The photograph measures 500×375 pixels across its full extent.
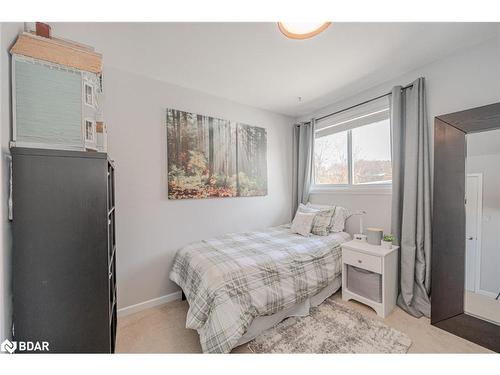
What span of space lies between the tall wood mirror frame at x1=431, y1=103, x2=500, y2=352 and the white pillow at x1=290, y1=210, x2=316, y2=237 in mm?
1191

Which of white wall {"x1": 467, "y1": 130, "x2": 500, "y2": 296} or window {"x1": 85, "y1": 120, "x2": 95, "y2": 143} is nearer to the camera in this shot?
window {"x1": 85, "y1": 120, "x2": 95, "y2": 143}

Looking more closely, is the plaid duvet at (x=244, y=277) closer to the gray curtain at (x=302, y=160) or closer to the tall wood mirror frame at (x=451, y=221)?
the tall wood mirror frame at (x=451, y=221)

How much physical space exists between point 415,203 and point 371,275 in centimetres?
86

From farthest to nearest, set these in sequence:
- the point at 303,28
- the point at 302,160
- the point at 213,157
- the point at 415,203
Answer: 1. the point at 302,160
2. the point at 213,157
3. the point at 415,203
4. the point at 303,28

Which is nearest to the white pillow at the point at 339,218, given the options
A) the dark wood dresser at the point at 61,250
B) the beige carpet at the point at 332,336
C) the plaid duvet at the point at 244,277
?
the plaid duvet at the point at 244,277

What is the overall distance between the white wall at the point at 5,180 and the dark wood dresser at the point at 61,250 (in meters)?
0.03

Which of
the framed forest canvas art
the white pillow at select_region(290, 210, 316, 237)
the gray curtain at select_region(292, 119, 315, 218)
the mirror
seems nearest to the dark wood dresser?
the framed forest canvas art

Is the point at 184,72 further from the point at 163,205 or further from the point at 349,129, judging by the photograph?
the point at 349,129

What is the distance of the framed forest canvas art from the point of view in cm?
230

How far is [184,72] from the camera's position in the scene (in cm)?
208

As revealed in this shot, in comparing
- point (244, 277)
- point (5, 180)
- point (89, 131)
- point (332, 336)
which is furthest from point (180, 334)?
point (89, 131)

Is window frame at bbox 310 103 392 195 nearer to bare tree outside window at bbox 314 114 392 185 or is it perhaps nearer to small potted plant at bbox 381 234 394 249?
bare tree outside window at bbox 314 114 392 185

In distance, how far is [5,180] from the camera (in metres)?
0.85

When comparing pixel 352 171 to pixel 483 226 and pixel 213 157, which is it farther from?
pixel 213 157
